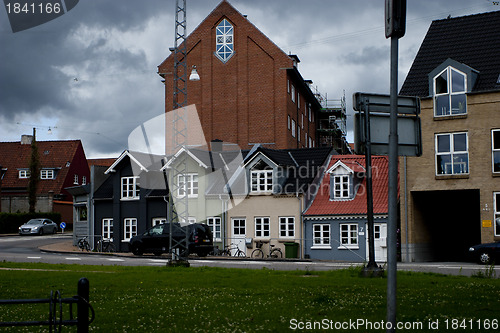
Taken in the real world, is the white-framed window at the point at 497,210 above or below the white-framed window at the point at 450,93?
below

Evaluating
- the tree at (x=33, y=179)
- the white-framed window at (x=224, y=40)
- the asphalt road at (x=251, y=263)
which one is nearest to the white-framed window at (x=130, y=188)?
the asphalt road at (x=251, y=263)

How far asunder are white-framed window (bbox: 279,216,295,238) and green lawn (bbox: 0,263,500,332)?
23.4 m

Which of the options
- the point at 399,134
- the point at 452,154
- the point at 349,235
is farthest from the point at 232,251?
the point at 399,134

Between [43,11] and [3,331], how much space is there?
5388 millimetres

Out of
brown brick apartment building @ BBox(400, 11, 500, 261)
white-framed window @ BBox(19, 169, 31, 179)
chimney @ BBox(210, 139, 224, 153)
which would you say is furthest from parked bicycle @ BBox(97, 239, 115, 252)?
white-framed window @ BBox(19, 169, 31, 179)

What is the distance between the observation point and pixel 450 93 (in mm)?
34281

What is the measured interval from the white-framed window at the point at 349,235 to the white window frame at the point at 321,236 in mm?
743

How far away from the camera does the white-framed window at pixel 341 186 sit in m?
40.4

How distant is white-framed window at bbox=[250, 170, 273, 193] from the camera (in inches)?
1647

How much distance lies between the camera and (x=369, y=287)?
1363 cm

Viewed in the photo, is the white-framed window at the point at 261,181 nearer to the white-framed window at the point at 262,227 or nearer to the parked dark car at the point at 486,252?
the white-framed window at the point at 262,227

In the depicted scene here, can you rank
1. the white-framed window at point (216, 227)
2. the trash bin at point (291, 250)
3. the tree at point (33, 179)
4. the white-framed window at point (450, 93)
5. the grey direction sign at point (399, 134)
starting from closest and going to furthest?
1. the grey direction sign at point (399, 134)
2. the white-framed window at point (450, 93)
3. the trash bin at point (291, 250)
4. the white-framed window at point (216, 227)
5. the tree at point (33, 179)

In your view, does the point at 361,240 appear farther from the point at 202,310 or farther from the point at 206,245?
the point at 202,310

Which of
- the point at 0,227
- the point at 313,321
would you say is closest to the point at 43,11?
the point at 313,321
